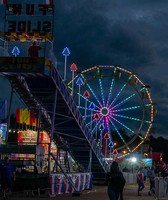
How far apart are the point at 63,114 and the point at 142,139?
26.6m

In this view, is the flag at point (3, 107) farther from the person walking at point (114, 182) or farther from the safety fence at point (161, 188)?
the person walking at point (114, 182)

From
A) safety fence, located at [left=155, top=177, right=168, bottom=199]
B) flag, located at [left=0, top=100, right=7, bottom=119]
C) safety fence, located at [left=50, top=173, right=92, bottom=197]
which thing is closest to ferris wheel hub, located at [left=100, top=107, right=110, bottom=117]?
flag, located at [left=0, top=100, right=7, bottom=119]

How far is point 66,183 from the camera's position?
25766 millimetres

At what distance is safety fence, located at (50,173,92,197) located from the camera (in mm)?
24350

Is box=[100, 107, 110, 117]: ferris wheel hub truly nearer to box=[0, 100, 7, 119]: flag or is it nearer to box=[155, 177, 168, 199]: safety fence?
box=[0, 100, 7, 119]: flag

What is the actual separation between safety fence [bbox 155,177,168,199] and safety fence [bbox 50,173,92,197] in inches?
178

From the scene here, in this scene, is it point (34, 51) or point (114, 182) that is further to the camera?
point (34, 51)

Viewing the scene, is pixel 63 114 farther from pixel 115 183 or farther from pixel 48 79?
pixel 115 183

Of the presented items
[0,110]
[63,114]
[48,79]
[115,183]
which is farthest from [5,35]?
[0,110]

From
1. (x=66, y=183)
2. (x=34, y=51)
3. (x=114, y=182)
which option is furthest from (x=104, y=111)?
(x=114, y=182)

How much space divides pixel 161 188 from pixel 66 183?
509 cm

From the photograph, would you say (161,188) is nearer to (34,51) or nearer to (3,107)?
(34,51)

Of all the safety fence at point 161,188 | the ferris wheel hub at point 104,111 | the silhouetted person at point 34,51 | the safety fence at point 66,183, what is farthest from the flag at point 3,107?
the safety fence at point 161,188

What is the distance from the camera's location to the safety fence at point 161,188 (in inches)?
921
